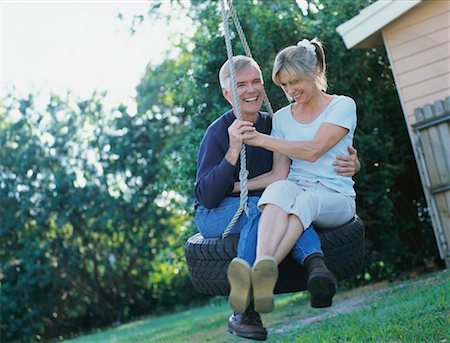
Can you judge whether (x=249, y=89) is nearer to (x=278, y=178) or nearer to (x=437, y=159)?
(x=278, y=178)

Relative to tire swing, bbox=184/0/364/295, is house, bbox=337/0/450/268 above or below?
above

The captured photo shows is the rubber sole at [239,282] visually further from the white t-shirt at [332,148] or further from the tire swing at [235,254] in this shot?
the white t-shirt at [332,148]

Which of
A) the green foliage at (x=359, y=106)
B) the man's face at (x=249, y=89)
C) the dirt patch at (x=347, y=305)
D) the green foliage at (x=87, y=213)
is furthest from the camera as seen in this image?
the green foliage at (x=87, y=213)

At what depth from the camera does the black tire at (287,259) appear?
389 cm

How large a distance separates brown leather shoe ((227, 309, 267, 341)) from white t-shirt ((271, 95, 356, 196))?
69cm

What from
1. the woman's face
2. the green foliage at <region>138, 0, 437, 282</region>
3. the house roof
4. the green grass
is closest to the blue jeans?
the woman's face

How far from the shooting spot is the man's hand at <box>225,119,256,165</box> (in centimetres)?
386

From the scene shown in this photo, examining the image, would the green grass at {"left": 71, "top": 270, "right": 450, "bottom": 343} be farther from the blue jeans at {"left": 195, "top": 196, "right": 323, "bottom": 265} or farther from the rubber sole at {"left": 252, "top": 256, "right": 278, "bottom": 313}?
the rubber sole at {"left": 252, "top": 256, "right": 278, "bottom": 313}

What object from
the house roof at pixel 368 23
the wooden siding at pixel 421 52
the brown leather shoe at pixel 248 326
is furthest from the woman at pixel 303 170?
the wooden siding at pixel 421 52

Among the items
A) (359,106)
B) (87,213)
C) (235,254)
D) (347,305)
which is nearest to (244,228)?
(235,254)

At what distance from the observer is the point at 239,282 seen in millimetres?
3592

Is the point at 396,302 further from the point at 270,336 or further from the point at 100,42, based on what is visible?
the point at 100,42

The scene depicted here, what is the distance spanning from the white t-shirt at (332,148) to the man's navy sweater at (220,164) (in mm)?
173

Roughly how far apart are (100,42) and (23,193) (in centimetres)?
349
